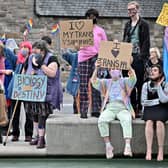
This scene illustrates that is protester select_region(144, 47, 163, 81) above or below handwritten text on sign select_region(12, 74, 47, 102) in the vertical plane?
above

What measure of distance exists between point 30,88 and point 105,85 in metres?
1.12

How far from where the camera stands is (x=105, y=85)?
842 cm

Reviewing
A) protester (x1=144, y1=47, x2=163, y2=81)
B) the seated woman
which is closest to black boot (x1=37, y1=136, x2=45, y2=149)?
the seated woman

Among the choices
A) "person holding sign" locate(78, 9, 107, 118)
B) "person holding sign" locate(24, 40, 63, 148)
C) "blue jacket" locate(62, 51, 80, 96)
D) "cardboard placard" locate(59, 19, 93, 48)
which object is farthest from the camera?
"blue jacket" locate(62, 51, 80, 96)

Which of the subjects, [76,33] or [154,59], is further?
[76,33]

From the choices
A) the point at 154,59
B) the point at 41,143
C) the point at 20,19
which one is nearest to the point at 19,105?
the point at 41,143

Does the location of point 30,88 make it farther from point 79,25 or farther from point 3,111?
point 79,25

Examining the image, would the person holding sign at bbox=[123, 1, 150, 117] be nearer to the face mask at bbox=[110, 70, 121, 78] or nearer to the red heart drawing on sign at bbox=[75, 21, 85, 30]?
the face mask at bbox=[110, 70, 121, 78]

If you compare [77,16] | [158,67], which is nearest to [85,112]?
[158,67]

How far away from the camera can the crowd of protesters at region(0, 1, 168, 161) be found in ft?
26.4

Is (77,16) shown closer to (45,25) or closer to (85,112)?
(45,25)

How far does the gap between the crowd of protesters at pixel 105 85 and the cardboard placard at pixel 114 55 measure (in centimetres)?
10

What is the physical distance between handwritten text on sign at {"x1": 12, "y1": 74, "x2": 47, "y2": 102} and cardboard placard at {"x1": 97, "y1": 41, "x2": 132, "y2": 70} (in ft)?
2.96

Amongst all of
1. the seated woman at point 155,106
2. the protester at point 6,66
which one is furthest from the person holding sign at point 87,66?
the protester at point 6,66
